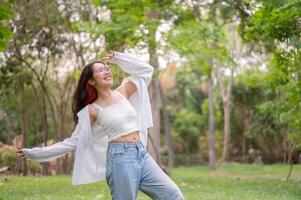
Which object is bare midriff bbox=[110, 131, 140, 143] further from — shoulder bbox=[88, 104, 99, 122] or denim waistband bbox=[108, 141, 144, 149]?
shoulder bbox=[88, 104, 99, 122]

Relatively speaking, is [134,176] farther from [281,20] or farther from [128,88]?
[281,20]

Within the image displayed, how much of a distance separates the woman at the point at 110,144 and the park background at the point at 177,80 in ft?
2.94

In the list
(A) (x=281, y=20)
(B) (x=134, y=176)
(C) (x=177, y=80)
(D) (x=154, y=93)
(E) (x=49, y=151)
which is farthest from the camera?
(C) (x=177, y=80)

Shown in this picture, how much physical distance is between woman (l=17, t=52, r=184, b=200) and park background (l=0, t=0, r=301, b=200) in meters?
0.90

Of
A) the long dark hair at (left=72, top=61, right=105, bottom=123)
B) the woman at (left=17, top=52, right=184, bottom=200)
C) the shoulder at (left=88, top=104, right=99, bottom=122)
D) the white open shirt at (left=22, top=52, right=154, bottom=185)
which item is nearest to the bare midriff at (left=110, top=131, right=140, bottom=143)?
the woman at (left=17, top=52, right=184, bottom=200)

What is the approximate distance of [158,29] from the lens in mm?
14453

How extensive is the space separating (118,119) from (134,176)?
1.67 ft

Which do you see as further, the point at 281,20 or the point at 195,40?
the point at 195,40

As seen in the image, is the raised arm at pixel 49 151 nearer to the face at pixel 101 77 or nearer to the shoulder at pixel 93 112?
the shoulder at pixel 93 112

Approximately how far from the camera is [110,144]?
4.86 m

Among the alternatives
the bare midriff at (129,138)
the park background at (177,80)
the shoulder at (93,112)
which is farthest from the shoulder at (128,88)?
the park background at (177,80)

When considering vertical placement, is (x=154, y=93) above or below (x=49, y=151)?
above

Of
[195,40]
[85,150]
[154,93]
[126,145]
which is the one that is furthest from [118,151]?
[154,93]

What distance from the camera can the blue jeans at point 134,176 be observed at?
4.69 m
